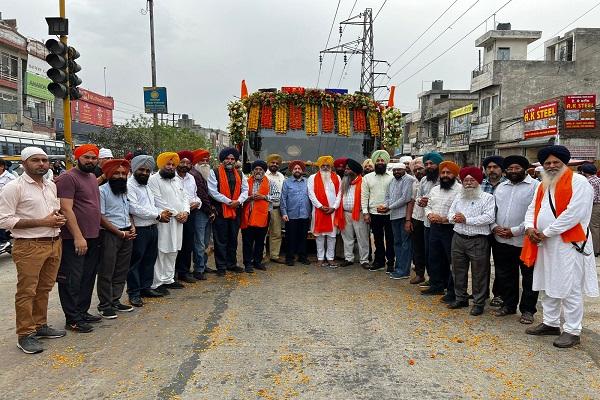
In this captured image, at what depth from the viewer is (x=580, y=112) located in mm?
22078

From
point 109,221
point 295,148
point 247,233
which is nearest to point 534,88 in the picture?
point 295,148

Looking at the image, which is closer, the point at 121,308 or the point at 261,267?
the point at 121,308

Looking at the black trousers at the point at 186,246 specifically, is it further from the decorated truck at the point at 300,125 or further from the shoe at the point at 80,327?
the decorated truck at the point at 300,125

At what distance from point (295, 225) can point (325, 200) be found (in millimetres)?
721

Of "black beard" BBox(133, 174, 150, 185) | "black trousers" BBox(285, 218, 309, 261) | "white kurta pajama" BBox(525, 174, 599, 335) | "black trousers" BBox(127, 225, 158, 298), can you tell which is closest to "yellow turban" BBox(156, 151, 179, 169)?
"black beard" BBox(133, 174, 150, 185)

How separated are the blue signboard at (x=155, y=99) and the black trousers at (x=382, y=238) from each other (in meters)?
14.3

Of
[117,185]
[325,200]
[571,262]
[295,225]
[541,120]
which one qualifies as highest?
[541,120]

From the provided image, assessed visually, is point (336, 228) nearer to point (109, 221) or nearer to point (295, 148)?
point (295, 148)

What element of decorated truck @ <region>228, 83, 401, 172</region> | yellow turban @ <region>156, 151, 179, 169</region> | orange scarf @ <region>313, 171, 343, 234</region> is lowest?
orange scarf @ <region>313, 171, 343, 234</region>

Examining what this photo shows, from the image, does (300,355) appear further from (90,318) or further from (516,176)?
(516,176)

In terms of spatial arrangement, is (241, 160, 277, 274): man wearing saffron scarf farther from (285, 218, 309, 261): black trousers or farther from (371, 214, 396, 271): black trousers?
(371, 214, 396, 271): black trousers

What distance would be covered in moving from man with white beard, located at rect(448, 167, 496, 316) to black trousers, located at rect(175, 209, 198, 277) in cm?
375

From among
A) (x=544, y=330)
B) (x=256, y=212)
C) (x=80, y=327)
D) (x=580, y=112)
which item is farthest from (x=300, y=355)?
(x=580, y=112)

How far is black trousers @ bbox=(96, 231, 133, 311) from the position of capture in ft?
18.9
